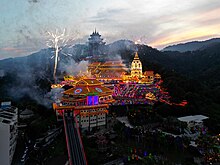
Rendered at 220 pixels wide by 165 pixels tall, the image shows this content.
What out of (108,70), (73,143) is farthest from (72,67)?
(73,143)

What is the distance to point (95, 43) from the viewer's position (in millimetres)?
60125

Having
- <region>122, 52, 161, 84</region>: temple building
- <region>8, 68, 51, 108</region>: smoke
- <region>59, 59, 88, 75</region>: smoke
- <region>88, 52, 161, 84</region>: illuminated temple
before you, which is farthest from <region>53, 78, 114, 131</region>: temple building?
<region>59, 59, 88, 75</region>: smoke

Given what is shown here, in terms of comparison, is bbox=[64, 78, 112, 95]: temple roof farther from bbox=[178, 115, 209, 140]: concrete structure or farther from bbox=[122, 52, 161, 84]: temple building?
bbox=[178, 115, 209, 140]: concrete structure

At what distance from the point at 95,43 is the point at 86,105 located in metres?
35.9

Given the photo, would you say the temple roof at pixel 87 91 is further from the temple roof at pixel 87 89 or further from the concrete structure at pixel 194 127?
the concrete structure at pixel 194 127

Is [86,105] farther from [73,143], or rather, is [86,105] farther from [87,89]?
[73,143]

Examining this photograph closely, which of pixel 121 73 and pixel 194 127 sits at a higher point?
pixel 121 73

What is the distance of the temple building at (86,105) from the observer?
25844 millimetres

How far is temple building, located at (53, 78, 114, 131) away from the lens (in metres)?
25.8

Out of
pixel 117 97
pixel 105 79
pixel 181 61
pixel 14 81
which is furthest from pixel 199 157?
pixel 181 61

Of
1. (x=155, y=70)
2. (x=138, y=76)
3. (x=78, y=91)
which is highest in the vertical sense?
(x=155, y=70)

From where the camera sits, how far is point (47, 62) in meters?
55.8

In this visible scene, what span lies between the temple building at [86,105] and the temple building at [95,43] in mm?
32650

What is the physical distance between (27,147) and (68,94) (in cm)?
763
